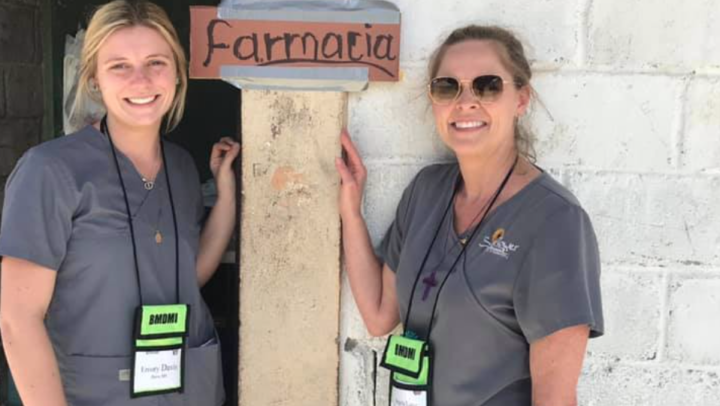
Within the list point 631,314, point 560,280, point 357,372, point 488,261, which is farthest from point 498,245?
point 357,372

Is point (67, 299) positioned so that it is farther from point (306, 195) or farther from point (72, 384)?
point (306, 195)

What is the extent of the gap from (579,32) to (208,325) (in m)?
1.36

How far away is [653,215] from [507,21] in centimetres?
69

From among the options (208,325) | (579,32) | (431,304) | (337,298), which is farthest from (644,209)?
(208,325)

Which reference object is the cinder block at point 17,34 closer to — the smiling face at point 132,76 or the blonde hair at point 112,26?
the blonde hair at point 112,26

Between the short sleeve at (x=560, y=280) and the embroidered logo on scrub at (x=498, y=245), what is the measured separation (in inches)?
1.9

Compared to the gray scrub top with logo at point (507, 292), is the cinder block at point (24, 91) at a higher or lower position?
higher

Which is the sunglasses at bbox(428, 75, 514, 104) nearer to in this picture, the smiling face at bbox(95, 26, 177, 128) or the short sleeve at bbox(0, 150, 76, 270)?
the smiling face at bbox(95, 26, 177, 128)

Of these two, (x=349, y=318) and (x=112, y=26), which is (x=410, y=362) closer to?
(x=349, y=318)

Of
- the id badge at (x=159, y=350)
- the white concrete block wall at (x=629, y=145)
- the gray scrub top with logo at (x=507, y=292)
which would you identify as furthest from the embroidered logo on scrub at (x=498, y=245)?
the id badge at (x=159, y=350)

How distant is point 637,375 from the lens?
2066 mm

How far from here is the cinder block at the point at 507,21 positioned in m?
1.98

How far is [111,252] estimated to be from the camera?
5.98 ft

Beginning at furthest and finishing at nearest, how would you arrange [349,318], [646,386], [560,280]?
[349,318] → [646,386] → [560,280]
